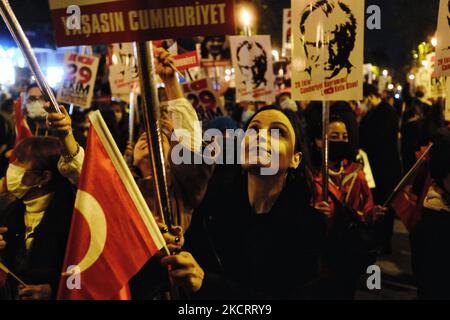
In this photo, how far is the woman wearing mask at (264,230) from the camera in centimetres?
261

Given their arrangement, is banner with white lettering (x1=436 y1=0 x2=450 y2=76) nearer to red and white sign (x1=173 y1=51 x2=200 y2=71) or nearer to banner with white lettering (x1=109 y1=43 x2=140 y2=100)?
red and white sign (x1=173 y1=51 x2=200 y2=71)

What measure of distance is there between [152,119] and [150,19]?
415mm

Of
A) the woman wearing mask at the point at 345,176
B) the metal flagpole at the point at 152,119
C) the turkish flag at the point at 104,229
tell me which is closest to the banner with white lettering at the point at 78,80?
the woman wearing mask at the point at 345,176

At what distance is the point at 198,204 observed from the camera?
10.2ft

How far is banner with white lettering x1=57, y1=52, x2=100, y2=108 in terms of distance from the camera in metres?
8.18

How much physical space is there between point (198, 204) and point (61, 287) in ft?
4.04

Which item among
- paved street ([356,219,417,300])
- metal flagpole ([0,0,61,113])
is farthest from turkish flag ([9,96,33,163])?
paved street ([356,219,417,300])

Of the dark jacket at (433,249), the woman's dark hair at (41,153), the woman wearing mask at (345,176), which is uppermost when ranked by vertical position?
the woman's dark hair at (41,153)

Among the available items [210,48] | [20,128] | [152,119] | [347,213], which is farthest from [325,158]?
[210,48]

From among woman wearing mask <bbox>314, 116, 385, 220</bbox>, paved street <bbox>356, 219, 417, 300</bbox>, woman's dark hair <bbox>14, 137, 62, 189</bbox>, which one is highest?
woman's dark hair <bbox>14, 137, 62, 189</bbox>

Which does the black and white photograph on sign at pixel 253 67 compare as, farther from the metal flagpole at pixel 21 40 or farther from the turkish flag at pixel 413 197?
the metal flagpole at pixel 21 40

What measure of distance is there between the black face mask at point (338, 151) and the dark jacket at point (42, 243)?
2486 millimetres

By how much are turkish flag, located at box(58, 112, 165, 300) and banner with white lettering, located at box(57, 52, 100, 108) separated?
624cm
